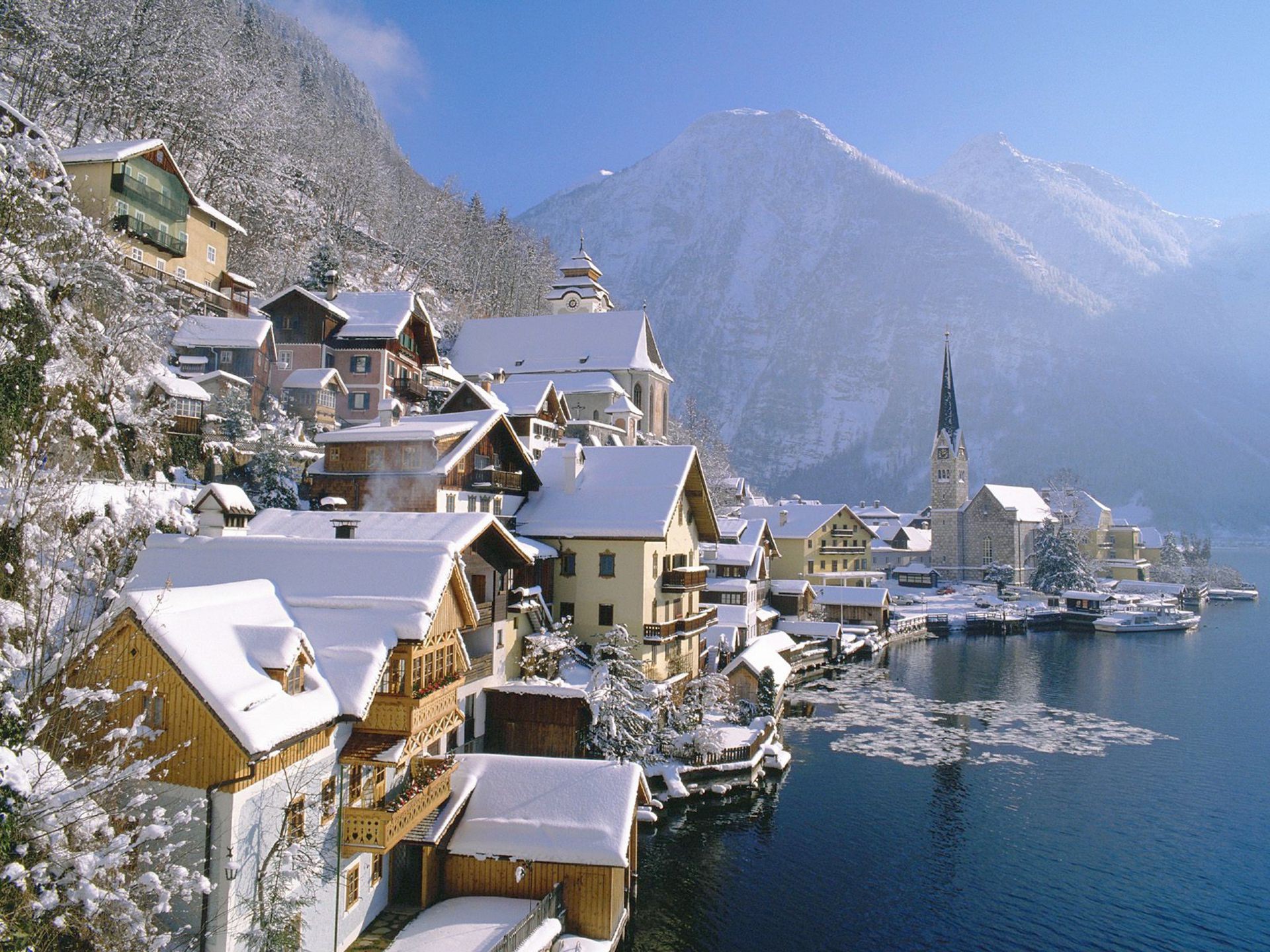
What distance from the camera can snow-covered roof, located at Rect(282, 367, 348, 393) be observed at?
50625mm

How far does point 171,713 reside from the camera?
14.1 meters

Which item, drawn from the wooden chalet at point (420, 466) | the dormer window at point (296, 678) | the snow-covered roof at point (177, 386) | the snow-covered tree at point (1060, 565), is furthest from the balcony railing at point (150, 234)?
the snow-covered tree at point (1060, 565)

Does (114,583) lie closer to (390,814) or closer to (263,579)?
(263,579)

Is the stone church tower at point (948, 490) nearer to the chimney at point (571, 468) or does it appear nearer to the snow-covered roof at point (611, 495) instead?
the snow-covered roof at point (611, 495)

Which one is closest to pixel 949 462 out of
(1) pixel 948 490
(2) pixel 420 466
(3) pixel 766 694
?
(1) pixel 948 490

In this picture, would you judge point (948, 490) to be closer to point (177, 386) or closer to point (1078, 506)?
point (1078, 506)

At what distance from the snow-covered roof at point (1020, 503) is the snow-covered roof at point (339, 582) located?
123670mm

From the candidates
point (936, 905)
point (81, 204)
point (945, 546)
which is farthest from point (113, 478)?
point (945, 546)

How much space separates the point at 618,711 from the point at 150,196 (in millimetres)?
44205

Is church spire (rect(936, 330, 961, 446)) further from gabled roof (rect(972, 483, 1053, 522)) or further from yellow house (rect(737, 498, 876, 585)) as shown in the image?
yellow house (rect(737, 498, 876, 585))

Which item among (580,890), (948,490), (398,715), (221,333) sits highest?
(221,333)

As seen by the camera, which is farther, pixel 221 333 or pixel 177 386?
pixel 221 333

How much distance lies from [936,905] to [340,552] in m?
21.8

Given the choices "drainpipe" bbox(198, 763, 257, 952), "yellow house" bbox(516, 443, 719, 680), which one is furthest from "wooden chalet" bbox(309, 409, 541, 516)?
"drainpipe" bbox(198, 763, 257, 952)
